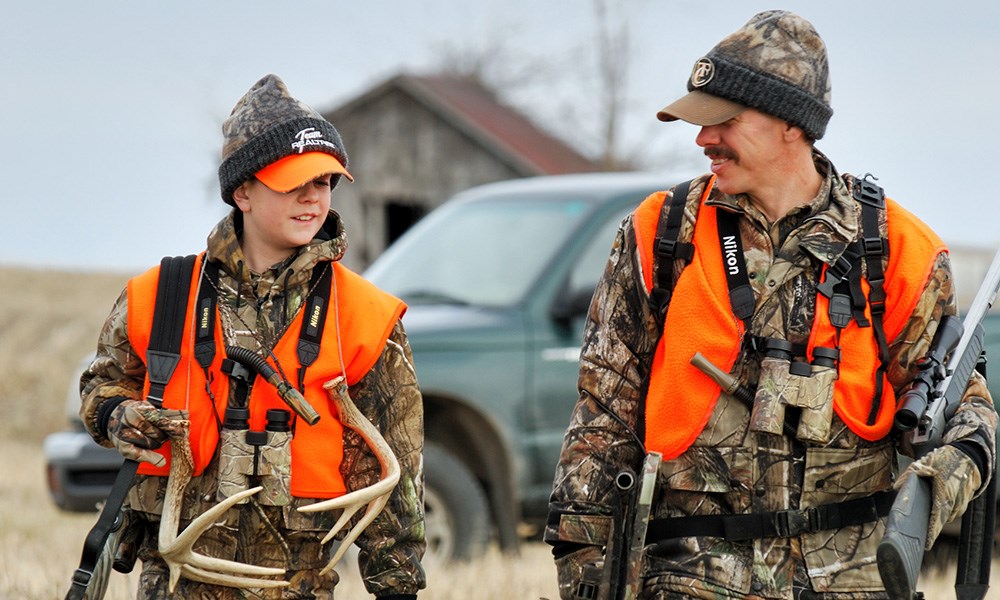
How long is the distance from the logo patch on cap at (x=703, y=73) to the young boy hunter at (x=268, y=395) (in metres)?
0.98

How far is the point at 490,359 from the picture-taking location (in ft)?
26.7

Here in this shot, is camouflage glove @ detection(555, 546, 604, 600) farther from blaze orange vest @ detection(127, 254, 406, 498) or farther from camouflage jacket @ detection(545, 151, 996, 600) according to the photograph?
blaze orange vest @ detection(127, 254, 406, 498)

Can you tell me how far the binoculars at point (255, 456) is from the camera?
13.1ft

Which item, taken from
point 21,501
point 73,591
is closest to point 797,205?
point 73,591

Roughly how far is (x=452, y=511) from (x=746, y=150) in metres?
4.39

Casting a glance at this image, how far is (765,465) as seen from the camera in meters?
3.87

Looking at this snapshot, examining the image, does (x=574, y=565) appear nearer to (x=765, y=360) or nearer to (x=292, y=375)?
(x=765, y=360)

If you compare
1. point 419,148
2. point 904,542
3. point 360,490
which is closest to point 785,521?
point 904,542

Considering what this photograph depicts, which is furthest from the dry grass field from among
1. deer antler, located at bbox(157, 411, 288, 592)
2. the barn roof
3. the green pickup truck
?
the barn roof

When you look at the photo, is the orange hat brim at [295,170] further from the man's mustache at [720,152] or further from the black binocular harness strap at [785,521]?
the black binocular harness strap at [785,521]

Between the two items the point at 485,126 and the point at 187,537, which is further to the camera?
the point at 485,126

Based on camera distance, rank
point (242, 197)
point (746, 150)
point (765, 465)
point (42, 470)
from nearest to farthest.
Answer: point (765, 465)
point (746, 150)
point (242, 197)
point (42, 470)

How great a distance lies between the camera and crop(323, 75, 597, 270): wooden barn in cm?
2800

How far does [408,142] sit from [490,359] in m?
20.7
